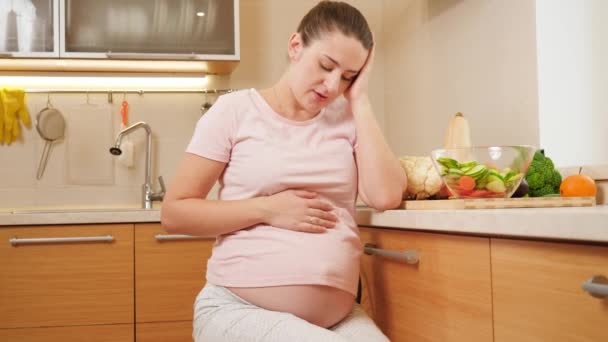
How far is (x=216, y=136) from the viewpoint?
1297mm

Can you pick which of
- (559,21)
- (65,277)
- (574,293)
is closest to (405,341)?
(574,293)

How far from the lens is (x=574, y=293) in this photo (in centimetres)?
85

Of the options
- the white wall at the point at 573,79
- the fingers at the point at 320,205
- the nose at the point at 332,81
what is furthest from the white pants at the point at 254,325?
the white wall at the point at 573,79

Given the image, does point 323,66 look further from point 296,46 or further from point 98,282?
point 98,282

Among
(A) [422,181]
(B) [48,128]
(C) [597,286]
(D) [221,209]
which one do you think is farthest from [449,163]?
(B) [48,128]

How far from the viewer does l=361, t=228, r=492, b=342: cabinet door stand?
108 centimetres

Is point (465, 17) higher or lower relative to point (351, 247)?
higher

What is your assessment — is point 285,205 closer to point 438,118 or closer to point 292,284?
point 292,284

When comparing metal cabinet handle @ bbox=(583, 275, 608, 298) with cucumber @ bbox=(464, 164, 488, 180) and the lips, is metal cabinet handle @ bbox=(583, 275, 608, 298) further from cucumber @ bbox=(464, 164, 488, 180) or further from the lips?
the lips

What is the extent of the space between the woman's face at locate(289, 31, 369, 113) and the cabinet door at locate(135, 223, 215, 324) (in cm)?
98

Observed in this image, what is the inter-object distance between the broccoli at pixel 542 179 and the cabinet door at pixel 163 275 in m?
1.12

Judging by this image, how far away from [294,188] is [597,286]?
644 mm

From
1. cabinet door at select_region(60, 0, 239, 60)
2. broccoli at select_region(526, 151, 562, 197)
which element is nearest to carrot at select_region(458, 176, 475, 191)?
broccoli at select_region(526, 151, 562, 197)

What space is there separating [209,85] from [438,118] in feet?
3.53
